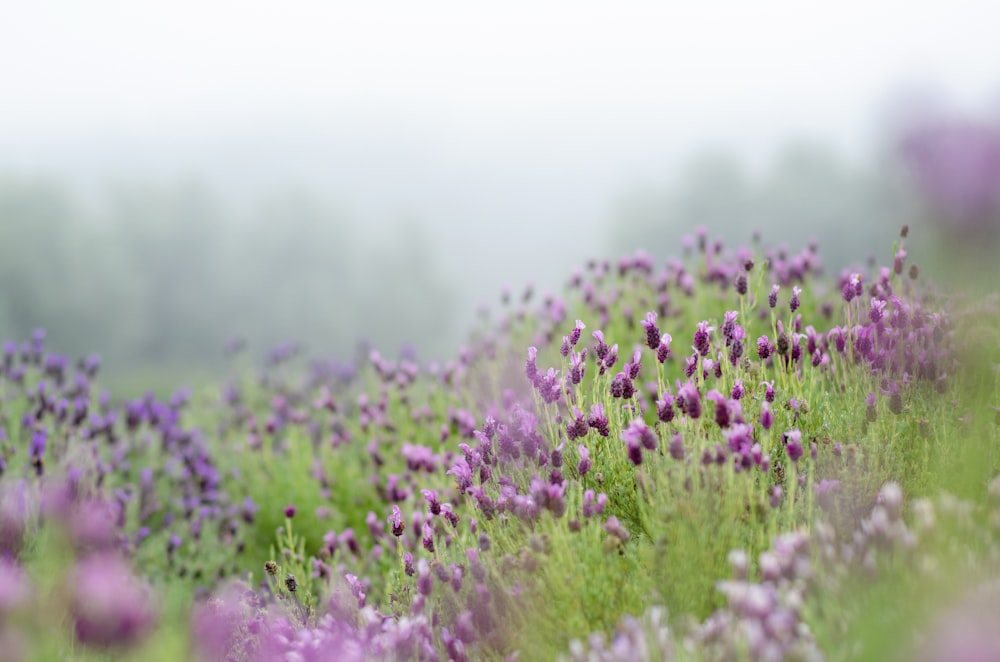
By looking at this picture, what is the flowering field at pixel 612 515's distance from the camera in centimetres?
231

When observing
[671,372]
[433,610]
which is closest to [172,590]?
[433,610]

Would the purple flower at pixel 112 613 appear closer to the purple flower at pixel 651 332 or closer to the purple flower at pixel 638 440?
the purple flower at pixel 638 440

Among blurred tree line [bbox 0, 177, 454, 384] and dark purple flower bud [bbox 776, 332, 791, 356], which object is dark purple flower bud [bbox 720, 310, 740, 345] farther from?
blurred tree line [bbox 0, 177, 454, 384]

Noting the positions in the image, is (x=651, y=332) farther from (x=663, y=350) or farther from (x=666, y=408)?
(x=666, y=408)

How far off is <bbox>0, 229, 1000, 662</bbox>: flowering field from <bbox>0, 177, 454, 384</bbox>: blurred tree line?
17346mm

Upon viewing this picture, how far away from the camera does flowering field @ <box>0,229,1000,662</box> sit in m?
2.31

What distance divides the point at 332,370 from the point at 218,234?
18566 millimetres

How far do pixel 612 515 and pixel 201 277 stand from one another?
2422cm

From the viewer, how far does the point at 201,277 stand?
26.0 metres

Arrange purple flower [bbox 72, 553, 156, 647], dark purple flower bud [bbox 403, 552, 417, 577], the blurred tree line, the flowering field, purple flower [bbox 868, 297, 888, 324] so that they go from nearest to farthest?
purple flower [bbox 72, 553, 156, 647] < the flowering field < dark purple flower bud [bbox 403, 552, 417, 577] < purple flower [bbox 868, 297, 888, 324] < the blurred tree line

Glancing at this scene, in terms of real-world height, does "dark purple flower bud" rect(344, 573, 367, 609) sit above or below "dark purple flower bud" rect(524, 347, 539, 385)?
below

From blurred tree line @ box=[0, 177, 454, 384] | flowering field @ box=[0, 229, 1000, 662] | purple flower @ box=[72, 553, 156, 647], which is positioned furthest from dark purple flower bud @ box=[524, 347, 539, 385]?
blurred tree line @ box=[0, 177, 454, 384]

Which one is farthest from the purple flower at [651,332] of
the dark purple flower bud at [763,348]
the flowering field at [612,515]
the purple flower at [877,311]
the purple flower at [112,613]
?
the purple flower at [112,613]

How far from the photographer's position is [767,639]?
6.79ft
